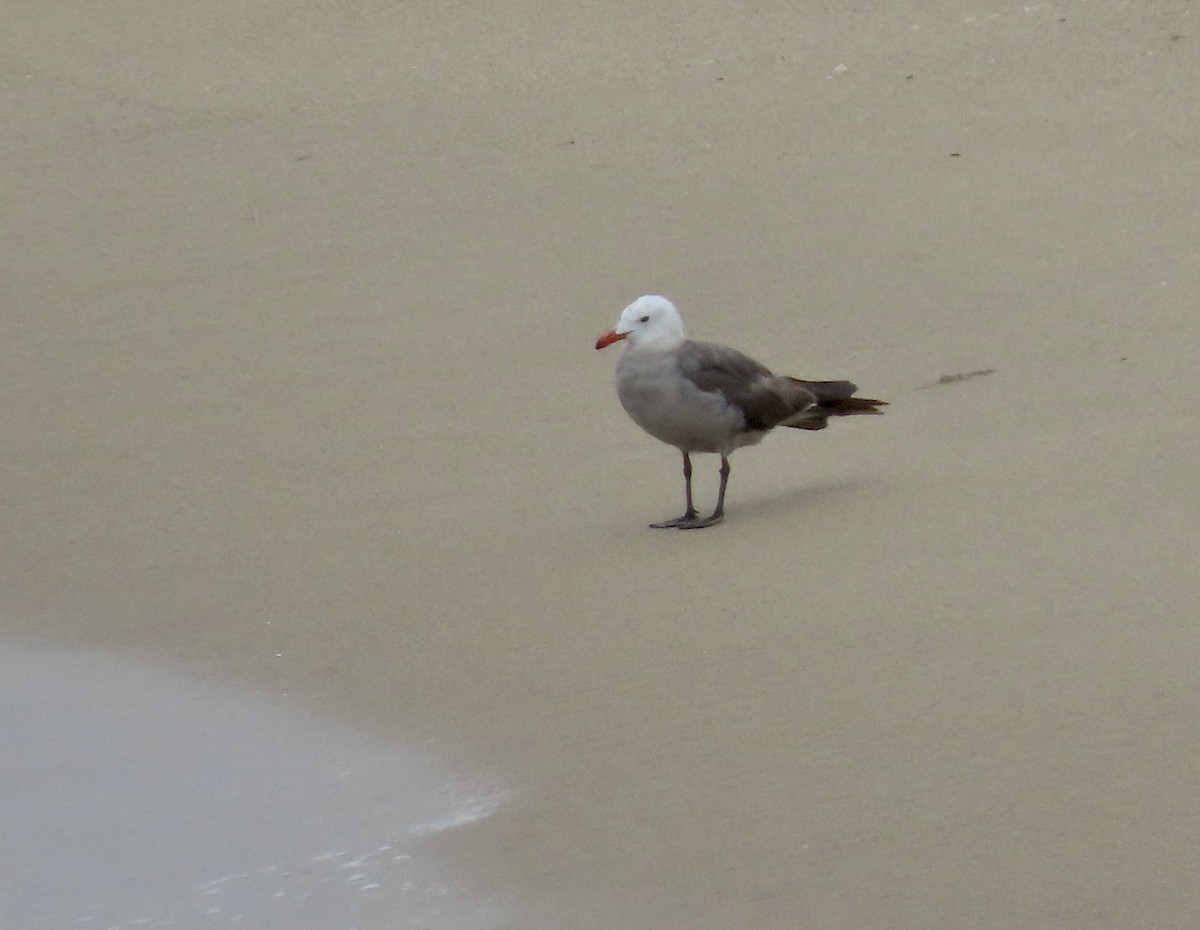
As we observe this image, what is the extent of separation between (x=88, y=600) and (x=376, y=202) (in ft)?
12.6

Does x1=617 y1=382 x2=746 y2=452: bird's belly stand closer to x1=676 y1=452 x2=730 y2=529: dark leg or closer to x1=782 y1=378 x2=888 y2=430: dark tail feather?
x1=676 y1=452 x2=730 y2=529: dark leg

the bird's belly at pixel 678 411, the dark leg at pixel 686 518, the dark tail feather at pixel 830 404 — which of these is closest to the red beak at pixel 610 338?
the bird's belly at pixel 678 411

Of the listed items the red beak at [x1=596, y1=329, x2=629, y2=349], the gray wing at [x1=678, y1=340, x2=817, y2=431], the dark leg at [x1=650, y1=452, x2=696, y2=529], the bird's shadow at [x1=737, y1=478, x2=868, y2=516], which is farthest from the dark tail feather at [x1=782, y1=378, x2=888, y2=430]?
the red beak at [x1=596, y1=329, x2=629, y2=349]

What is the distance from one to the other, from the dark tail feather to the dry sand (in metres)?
0.16

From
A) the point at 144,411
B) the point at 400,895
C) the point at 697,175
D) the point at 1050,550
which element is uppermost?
the point at 697,175

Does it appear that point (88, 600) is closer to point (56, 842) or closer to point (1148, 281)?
point (56, 842)

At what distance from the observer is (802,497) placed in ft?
18.9

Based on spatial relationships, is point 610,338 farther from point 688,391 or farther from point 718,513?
point 718,513

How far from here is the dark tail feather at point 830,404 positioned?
5949 mm

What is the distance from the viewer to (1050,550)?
505cm

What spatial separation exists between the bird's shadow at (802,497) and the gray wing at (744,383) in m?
0.20

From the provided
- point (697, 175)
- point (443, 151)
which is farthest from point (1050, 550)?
point (443, 151)

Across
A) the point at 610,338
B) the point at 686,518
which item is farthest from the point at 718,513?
the point at 610,338

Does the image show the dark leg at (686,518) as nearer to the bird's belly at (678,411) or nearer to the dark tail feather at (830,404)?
the bird's belly at (678,411)
